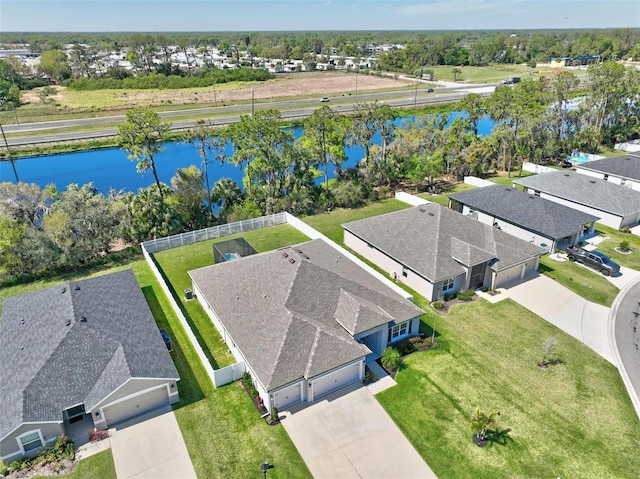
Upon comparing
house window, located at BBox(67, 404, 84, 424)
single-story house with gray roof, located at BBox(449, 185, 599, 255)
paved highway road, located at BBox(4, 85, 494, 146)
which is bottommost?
house window, located at BBox(67, 404, 84, 424)

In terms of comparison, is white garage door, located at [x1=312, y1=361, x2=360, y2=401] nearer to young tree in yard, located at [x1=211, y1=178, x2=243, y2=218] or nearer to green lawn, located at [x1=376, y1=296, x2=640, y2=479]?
green lawn, located at [x1=376, y1=296, x2=640, y2=479]

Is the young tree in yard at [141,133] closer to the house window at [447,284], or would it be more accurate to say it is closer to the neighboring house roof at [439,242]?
the neighboring house roof at [439,242]

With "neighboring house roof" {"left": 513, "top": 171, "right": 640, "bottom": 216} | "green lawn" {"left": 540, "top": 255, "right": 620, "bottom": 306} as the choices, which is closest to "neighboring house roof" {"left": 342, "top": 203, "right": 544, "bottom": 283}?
"green lawn" {"left": 540, "top": 255, "right": 620, "bottom": 306}

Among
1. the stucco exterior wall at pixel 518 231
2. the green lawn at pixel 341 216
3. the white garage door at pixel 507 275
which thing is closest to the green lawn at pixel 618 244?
the stucco exterior wall at pixel 518 231

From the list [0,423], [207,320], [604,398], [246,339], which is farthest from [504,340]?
[0,423]

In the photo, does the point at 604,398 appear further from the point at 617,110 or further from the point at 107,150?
the point at 107,150

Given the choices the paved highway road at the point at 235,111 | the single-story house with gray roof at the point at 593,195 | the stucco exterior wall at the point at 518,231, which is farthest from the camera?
the paved highway road at the point at 235,111

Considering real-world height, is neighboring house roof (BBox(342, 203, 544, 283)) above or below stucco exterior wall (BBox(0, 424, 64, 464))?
above
